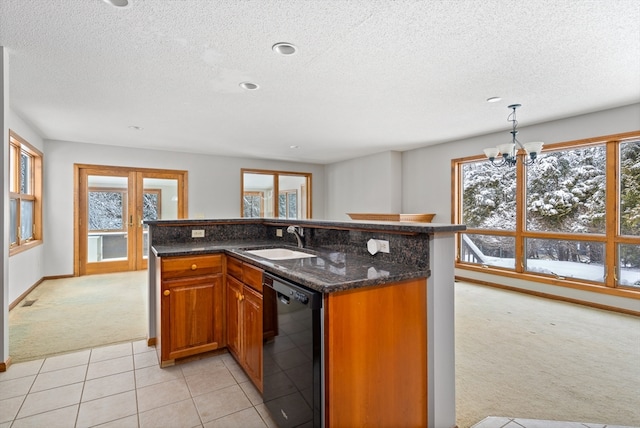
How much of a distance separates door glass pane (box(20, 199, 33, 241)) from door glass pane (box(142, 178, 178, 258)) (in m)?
1.61

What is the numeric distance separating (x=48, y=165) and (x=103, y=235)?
1442 millimetres

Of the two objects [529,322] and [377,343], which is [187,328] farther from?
[529,322]

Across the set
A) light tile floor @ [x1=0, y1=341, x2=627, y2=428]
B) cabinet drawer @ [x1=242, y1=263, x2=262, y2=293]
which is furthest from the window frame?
cabinet drawer @ [x1=242, y1=263, x2=262, y2=293]

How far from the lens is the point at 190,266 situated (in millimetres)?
2445

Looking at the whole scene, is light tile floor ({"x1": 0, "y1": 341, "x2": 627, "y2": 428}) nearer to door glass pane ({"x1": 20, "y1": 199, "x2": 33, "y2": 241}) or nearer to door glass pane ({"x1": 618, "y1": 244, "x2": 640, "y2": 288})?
door glass pane ({"x1": 618, "y1": 244, "x2": 640, "y2": 288})

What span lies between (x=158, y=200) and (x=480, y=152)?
596 centimetres

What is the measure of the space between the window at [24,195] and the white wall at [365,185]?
5.73m

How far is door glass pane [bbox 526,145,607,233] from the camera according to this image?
4.04 metres

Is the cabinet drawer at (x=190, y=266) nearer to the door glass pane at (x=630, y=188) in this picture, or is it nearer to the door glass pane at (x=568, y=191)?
the door glass pane at (x=568, y=191)

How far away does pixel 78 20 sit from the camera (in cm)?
203

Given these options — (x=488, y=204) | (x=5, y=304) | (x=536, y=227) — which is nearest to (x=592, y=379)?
(x=536, y=227)

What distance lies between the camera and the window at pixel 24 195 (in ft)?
13.7

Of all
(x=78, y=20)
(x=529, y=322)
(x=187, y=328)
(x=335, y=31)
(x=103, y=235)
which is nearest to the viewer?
(x=78, y=20)

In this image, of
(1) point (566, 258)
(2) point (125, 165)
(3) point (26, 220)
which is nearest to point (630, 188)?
(1) point (566, 258)
